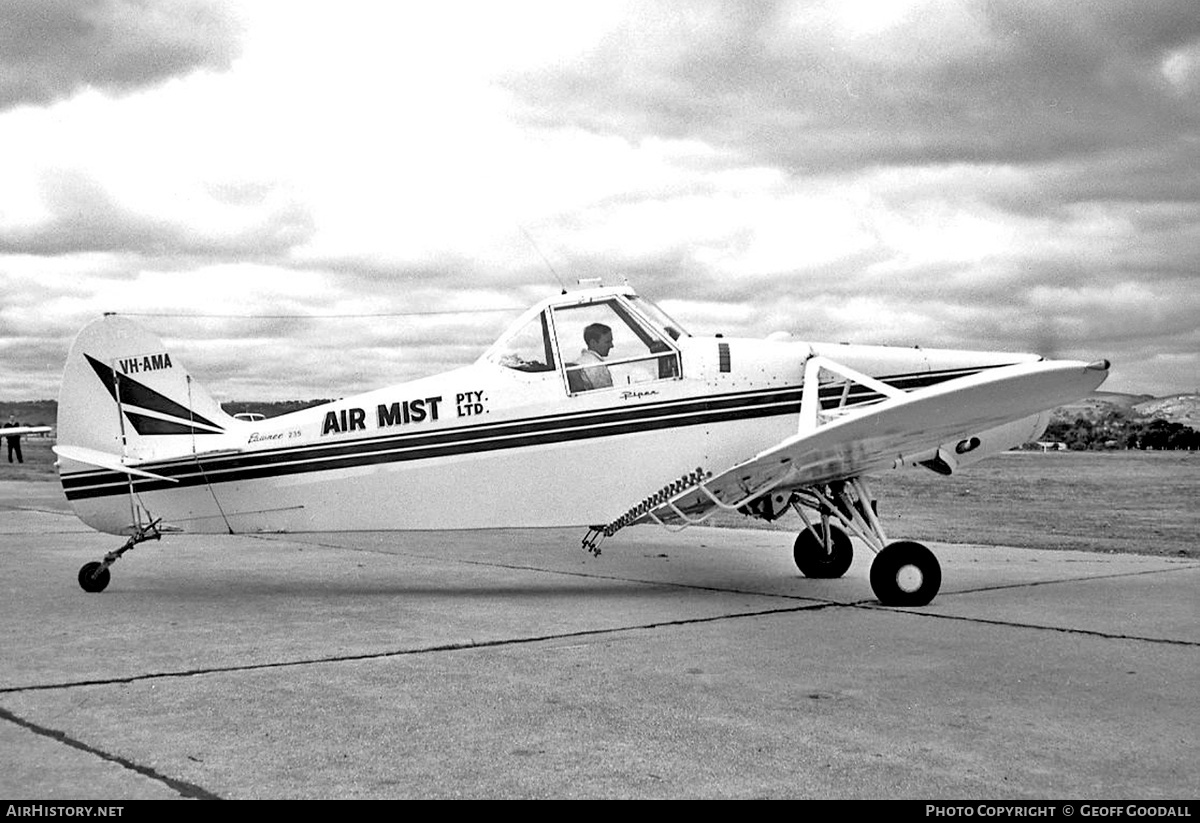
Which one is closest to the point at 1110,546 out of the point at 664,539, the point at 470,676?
the point at 664,539

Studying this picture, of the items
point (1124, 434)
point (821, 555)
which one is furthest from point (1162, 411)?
point (821, 555)

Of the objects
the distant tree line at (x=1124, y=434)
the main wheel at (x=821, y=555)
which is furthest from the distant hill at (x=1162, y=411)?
the main wheel at (x=821, y=555)

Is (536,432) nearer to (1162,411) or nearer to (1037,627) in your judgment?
(1037,627)

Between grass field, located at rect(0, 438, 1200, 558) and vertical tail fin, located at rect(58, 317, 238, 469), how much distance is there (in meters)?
9.48

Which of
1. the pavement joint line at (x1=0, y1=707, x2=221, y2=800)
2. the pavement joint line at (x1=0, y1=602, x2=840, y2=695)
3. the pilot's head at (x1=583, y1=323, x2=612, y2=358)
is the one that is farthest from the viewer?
the pilot's head at (x1=583, y1=323, x2=612, y2=358)

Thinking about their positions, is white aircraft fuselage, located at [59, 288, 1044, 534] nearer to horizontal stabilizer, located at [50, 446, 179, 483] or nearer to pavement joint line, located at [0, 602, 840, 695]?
horizontal stabilizer, located at [50, 446, 179, 483]

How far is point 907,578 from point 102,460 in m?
7.01

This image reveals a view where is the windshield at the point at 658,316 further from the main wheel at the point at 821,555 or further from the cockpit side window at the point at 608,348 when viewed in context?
the main wheel at the point at 821,555

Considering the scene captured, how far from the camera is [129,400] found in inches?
424

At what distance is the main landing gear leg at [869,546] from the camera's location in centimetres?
924

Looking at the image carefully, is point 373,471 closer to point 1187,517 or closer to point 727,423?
point 727,423

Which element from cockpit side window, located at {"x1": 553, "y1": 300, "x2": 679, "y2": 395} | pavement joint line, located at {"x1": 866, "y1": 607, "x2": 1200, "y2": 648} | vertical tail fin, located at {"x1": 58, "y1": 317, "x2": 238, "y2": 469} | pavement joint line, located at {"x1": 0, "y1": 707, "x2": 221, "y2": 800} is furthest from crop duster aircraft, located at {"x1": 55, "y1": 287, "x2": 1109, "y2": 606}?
pavement joint line, located at {"x1": 0, "y1": 707, "x2": 221, "y2": 800}

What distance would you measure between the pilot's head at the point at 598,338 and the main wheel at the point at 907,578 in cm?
288

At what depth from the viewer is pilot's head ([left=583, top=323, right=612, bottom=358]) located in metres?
10.1
